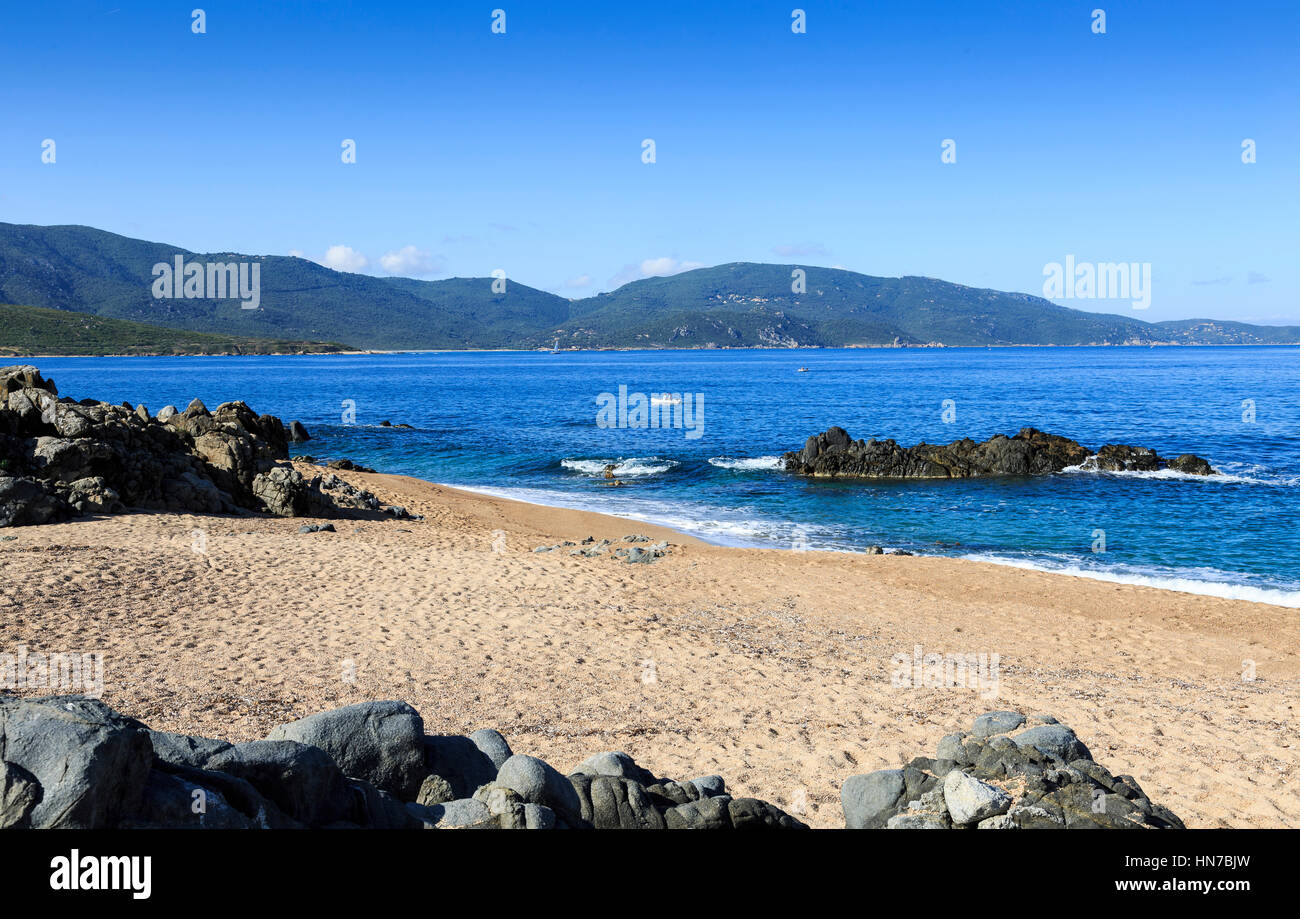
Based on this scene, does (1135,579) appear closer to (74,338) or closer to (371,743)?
(371,743)

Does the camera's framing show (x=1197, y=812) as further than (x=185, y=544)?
No

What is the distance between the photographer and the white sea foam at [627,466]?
37.4 metres

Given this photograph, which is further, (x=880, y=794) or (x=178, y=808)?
(x=880, y=794)

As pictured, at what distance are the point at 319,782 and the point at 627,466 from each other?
33981mm

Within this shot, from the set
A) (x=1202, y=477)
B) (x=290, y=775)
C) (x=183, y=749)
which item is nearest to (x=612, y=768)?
(x=290, y=775)

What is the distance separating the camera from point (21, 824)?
3.60m

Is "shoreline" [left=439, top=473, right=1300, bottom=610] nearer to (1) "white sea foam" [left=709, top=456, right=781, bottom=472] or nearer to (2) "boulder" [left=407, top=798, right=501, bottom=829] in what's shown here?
(1) "white sea foam" [left=709, top=456, right=781, bottom=472]

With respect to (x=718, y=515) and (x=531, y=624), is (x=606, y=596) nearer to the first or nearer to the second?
(x=531, y=624)

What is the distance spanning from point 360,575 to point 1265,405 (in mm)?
73346

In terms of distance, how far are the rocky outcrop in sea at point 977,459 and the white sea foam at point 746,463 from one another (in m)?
2.17

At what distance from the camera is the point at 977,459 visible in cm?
3584

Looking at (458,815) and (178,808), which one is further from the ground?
(178,808)

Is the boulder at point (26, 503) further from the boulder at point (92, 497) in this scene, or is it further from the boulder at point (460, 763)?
the boulder at point (460, 763)
